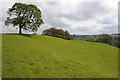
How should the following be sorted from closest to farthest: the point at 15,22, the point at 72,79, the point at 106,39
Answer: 1. the point at 72,79
2. the point at 15,22
3. the point at 106,39

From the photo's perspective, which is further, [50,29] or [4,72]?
[50,29]

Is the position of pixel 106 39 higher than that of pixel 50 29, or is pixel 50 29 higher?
pixel 50 29

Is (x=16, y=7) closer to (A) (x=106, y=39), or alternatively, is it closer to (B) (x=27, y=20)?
(B) (x=27, y=20)

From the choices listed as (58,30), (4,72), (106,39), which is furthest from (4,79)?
(106,39)

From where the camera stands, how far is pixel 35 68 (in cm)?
1385

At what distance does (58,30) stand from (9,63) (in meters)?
82.1

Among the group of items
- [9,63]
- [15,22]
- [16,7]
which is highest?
[16,7]

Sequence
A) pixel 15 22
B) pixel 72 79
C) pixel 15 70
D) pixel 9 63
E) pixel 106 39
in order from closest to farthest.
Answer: pixel 72 79 < pixel 15 70 < pixel 9 63 < pixel 15 22 < pixel 106 39

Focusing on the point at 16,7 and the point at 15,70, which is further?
the point at 16,7

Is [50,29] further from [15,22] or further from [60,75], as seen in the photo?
[60,75]

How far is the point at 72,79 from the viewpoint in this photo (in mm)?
11758

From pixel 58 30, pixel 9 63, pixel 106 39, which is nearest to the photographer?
pixel 9 63

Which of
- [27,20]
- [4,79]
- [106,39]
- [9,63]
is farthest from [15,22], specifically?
[106,39]

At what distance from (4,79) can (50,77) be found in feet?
14.8
